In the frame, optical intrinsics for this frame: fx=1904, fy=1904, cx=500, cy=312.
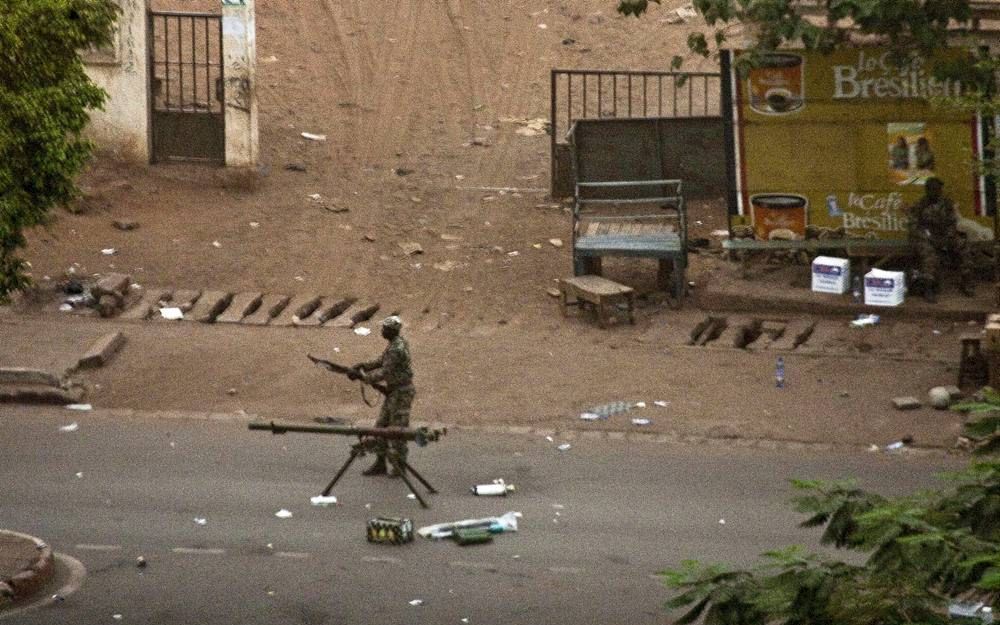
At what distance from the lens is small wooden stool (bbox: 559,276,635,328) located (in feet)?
63.6

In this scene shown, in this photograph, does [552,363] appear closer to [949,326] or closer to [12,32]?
[949,326]

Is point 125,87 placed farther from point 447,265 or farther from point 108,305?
point 447,265

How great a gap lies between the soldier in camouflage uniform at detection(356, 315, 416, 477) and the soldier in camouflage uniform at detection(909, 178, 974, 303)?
6.68 m

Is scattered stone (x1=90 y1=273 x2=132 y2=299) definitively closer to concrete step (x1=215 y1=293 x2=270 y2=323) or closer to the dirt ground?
the dirt ground

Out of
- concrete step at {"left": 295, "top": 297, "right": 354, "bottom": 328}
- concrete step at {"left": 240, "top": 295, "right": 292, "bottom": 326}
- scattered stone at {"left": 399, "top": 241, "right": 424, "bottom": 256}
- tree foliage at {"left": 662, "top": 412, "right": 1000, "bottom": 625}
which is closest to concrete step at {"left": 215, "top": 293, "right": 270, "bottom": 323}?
concrete step at {"left": 240, "top": 295, "right": 292, "bottom": 326}

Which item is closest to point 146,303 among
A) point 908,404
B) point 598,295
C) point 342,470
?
point 598,295

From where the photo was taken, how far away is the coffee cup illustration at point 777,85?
2027cm

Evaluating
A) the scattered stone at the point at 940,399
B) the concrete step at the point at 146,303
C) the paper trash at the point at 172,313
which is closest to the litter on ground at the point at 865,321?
the scattered stone at the point at 940,399

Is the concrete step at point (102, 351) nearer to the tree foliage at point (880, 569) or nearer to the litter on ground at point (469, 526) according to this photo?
the litter on ground at point (469, 526)

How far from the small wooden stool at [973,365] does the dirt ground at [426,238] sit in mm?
422

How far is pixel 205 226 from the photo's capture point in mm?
22172

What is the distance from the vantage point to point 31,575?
1266cm

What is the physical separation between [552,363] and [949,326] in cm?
408

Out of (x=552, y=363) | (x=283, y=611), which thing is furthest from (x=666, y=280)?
(x=283, y=611)
